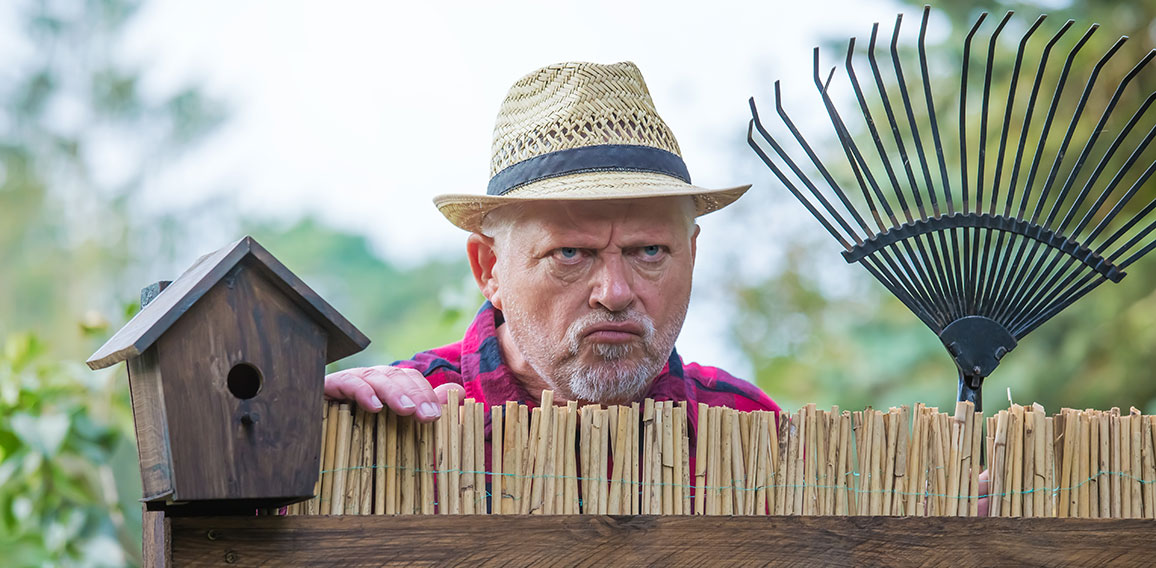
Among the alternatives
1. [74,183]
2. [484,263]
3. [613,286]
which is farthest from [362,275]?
[613,286]

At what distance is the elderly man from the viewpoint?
7.79 ft

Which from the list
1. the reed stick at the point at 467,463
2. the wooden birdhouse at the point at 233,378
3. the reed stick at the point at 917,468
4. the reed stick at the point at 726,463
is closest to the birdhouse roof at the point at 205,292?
the wooden birdhouse at the point at 233,378

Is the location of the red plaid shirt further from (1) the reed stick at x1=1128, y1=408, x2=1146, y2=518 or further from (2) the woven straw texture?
(1) the reed stick at x1=1128, y1=408, x2=1146, y2=518

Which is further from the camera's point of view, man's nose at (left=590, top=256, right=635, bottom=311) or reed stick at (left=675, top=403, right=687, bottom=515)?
man's nose at (left=590, top=256, right=635, bottom=311)

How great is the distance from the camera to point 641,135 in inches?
97.9

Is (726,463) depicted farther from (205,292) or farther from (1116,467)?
(205,292)

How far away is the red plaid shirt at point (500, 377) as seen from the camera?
261 centimetres

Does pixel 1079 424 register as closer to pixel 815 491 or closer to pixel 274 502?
pixel 815 491

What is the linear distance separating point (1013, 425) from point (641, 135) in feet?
3.30

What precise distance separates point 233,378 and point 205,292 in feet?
0.48

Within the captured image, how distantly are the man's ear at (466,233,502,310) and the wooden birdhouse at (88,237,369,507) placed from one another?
992 millimetres

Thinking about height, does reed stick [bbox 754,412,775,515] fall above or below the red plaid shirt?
below

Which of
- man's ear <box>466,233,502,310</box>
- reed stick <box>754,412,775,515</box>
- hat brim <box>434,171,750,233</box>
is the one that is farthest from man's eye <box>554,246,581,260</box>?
reed stick <box>754,412,775,515</box>

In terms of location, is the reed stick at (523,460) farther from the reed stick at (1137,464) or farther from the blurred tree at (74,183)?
the blurred tree at (74,183)
